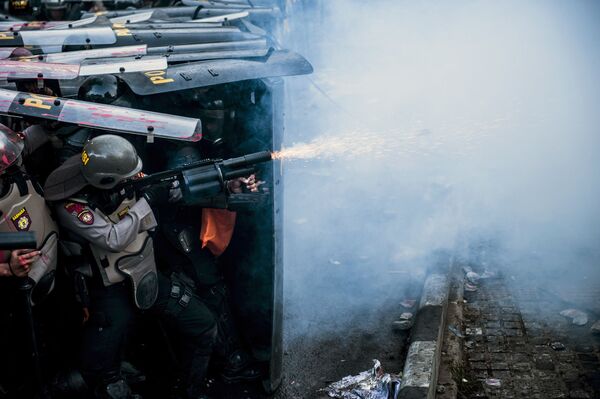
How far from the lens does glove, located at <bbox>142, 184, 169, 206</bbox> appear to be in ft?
13.2

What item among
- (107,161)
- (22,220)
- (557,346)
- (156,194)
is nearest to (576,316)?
(557,346)

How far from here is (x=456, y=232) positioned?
671 centimetres

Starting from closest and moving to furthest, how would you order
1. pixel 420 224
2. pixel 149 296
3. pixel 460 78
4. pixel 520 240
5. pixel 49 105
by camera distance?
pixel 49 105 < pixel 149 296 < pixel 520 240 < pixel 420 224 < pixel 460 78

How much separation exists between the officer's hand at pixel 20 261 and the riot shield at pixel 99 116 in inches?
33.3

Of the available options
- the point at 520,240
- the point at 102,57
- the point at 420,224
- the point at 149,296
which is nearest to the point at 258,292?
the point at 149,296

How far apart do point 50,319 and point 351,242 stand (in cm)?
372

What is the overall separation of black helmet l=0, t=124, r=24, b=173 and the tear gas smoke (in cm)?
295

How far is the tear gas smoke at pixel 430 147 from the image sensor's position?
20.5 ft

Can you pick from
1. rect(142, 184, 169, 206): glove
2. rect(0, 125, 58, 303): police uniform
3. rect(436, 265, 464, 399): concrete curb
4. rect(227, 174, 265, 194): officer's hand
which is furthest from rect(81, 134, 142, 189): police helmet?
rect(436, 265, 464, 399): concrete curb

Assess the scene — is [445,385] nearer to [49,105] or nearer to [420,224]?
[420,224]

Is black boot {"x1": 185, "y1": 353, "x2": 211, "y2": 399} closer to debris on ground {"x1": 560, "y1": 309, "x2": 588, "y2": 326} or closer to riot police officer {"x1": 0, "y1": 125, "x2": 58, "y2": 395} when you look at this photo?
riot police officer {"x1": 0, "y1": 125, "x2": 58, "y2": 395}

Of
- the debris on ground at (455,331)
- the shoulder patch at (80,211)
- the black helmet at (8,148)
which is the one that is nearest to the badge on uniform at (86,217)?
the shoulder patch at (80,211)

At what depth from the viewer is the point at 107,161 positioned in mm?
3480

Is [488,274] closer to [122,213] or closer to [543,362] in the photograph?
[543,362]
